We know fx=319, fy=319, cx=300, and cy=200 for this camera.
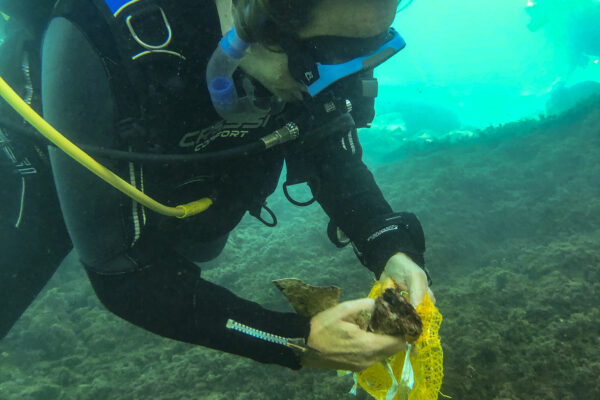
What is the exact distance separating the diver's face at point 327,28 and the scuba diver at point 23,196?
1222 mm

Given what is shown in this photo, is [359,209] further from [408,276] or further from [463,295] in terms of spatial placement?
[463,295]

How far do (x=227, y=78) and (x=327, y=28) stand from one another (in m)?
0.51

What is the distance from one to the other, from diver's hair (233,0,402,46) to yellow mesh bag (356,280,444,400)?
1.43 metres

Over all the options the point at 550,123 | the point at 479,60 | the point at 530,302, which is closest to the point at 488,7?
the point at 479,60

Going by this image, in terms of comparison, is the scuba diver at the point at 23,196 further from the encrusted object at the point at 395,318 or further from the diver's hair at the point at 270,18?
the encrusted object at the point at 395,318

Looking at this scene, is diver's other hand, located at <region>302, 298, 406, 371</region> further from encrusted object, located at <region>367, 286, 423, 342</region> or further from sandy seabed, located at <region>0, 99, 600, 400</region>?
sandy seabed, located at <region>0, 99, 600, 400</region>

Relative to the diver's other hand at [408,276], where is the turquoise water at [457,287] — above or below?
below

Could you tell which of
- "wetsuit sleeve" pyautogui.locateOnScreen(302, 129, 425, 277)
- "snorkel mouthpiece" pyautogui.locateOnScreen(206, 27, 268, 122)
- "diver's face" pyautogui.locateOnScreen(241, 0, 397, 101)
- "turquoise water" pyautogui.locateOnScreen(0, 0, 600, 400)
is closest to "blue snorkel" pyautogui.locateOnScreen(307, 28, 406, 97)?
"diver's face" pyautogui.locateOnScreen(241, 0, 397, 101)

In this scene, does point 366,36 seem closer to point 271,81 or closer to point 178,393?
point 271,81

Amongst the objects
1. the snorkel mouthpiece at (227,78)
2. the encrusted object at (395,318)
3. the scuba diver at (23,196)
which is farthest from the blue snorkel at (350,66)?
the scuba diver at (23,196)

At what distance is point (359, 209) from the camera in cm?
227

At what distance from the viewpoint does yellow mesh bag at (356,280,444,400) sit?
144 centimetres

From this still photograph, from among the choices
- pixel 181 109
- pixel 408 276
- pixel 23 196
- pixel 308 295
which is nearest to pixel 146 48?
pixel 181 109

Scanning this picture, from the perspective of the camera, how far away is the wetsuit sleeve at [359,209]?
2039mm
